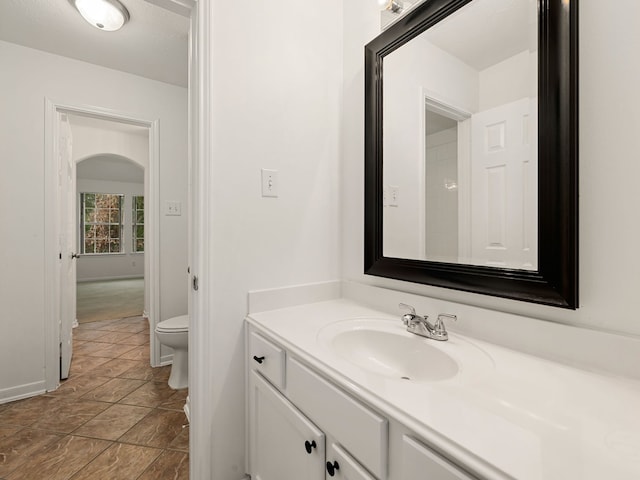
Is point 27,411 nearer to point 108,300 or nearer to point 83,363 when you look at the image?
point 83,363

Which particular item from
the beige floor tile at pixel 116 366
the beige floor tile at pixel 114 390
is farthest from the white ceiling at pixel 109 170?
the beige floor tile at pixel 114 390

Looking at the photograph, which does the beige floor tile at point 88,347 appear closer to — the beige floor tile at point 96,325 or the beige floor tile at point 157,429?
the beige floor tile at point 96,325

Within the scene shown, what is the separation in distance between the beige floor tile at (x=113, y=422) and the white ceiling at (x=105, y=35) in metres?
2.23

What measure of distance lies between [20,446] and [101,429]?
341mm

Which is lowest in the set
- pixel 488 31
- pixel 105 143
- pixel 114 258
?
pixel 114 258

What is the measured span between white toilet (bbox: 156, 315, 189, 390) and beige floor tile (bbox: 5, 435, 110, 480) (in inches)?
23.3

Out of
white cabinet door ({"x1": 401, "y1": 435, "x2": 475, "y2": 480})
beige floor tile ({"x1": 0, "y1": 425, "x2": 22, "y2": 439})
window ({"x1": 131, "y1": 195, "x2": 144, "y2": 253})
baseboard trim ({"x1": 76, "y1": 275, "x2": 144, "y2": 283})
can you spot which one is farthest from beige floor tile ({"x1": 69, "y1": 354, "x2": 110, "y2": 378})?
window ({"x1": 131, "y1": 195, "x2": 144, "y2": 253})

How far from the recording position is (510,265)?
2.98 ft

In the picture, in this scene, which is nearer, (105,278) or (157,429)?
(157,429)

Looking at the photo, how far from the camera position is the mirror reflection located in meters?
0.88

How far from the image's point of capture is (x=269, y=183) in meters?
1.32

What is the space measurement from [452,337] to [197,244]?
97cm

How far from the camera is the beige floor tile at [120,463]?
135 cm

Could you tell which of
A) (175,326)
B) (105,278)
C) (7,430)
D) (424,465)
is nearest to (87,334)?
(7,430)
